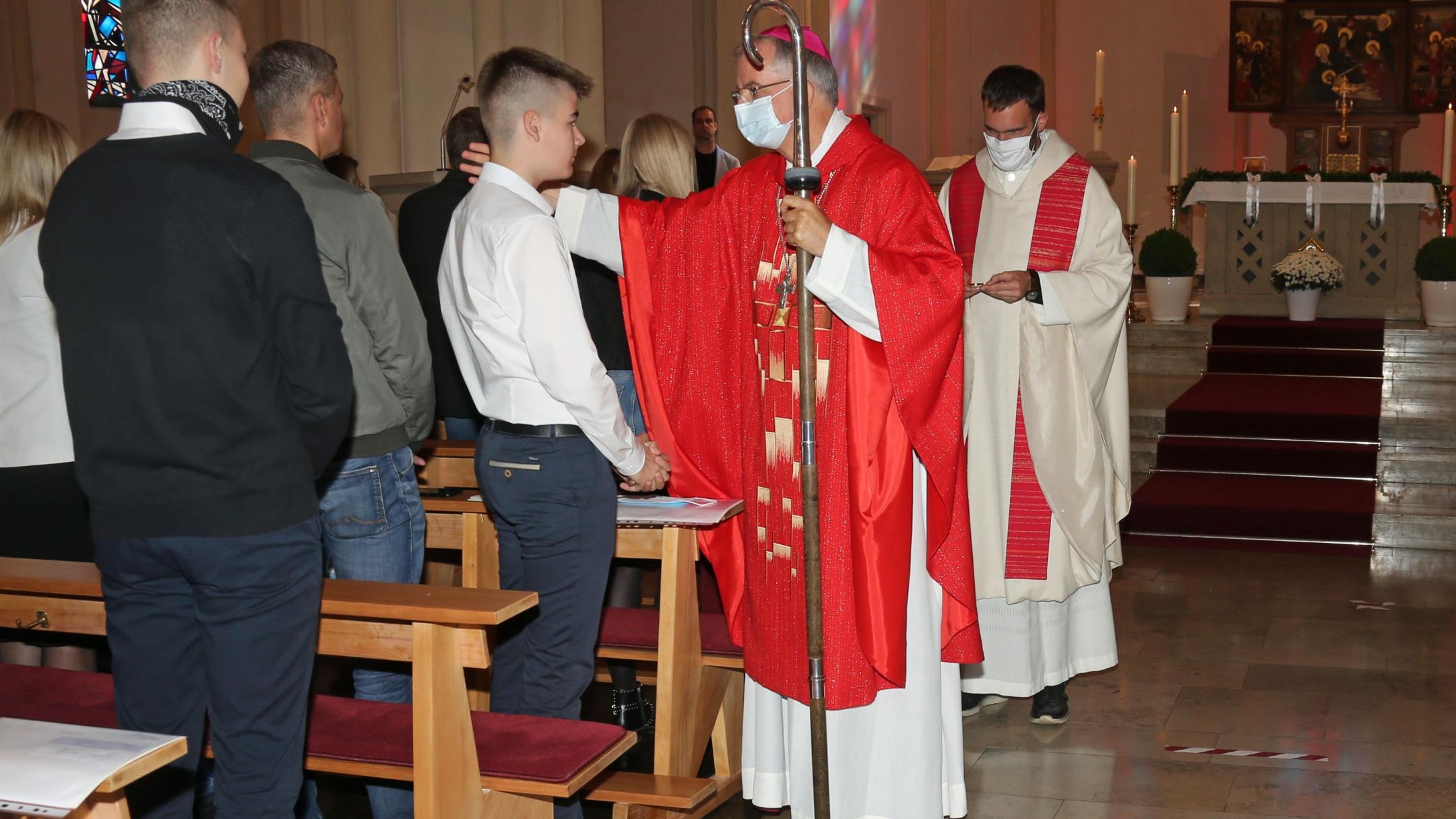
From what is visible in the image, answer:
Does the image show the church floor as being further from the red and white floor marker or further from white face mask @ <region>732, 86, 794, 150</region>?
white face mask @ <region>732, 86, 794, 150</region>

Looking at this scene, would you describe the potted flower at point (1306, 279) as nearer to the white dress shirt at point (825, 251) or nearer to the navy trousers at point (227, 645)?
the white dress shirt at point (825, 251)

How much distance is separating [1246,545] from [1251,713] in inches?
98.0

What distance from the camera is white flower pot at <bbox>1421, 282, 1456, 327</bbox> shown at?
8203mm

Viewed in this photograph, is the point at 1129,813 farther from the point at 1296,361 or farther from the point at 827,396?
the point at 1296,361

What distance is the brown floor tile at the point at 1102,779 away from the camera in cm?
351

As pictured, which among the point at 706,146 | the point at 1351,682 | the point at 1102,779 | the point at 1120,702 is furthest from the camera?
the point at 706,146

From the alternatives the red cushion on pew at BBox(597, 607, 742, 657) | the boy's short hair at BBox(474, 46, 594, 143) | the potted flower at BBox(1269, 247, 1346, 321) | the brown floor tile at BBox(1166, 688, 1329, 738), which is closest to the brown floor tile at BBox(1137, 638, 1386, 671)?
the brown floor tile at BBox(1166, 688, 1329, 738)

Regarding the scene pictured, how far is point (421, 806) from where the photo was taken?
2.47 metres

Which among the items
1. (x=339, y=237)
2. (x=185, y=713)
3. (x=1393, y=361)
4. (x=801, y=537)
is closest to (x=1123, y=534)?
(x=1393, y=361)

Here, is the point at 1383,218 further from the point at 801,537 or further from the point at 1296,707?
the point at 801,537

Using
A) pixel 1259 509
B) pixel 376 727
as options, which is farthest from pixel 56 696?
pixel 1259 509

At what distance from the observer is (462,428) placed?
4512mm

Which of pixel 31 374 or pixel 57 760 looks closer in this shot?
pixel 57 760

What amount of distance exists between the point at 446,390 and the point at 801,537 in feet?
5.63
